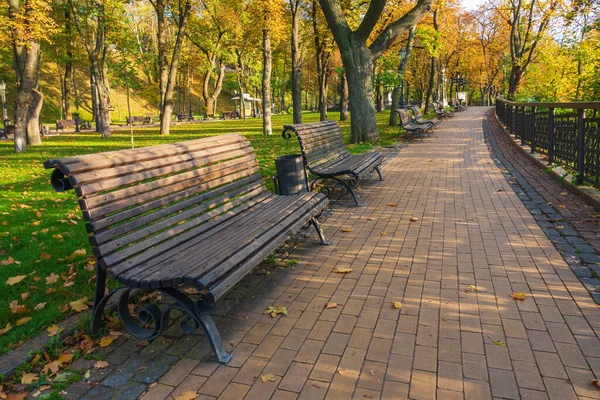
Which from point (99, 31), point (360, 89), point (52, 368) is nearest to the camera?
point (52, 368)

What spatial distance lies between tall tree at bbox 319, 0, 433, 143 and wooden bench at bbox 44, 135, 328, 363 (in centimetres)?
930

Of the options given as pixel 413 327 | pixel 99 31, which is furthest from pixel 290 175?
pixel 99 31

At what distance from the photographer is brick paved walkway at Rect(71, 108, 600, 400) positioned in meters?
2.49

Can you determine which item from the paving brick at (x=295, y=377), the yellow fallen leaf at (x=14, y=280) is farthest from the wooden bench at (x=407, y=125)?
the paving brick at (x=295, y=377)

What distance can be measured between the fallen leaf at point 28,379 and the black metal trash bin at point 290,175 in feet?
12.3

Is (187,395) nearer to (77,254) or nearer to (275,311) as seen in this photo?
(275,311)

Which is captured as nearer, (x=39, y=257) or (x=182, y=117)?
(x=39, y=257)

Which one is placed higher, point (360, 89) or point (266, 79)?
point (266, 79)

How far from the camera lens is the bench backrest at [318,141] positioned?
619 cm

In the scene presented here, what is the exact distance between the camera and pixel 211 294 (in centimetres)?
259

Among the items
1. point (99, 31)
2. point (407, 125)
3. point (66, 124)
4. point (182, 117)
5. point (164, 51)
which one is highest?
point (99, 31)

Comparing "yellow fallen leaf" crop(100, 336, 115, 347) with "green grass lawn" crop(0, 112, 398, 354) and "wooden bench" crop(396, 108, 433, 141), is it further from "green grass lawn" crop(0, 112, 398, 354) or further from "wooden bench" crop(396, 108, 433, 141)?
"wooden bench" crop(396, 108, 433, 141)

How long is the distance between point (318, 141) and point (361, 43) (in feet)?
22.9

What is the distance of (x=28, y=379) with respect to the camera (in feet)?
8.66
